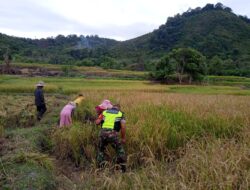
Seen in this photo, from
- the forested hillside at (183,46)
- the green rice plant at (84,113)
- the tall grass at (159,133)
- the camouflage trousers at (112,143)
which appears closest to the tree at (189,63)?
the forested hillside at (183,46)

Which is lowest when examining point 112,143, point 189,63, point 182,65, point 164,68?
point 112,143

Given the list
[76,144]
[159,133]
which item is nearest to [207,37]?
[159,133]

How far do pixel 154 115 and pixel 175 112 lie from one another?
0.71 metres

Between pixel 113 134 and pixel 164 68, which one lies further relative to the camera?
pixel 164 68

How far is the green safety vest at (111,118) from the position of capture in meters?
6.45

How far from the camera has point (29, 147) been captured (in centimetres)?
694

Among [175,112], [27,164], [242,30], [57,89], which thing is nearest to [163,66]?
[57,89]

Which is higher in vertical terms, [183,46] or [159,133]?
[183,46]

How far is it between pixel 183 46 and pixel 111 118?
74652mm

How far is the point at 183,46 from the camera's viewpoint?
7806 cm

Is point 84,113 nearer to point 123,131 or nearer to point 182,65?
point 123,131

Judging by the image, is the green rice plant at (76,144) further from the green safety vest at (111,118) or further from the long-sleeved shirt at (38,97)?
the long-sleeved shirt at (38,97)

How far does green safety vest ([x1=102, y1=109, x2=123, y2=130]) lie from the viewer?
21.1 feet

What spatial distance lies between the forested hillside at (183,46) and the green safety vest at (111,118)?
54573 mm
